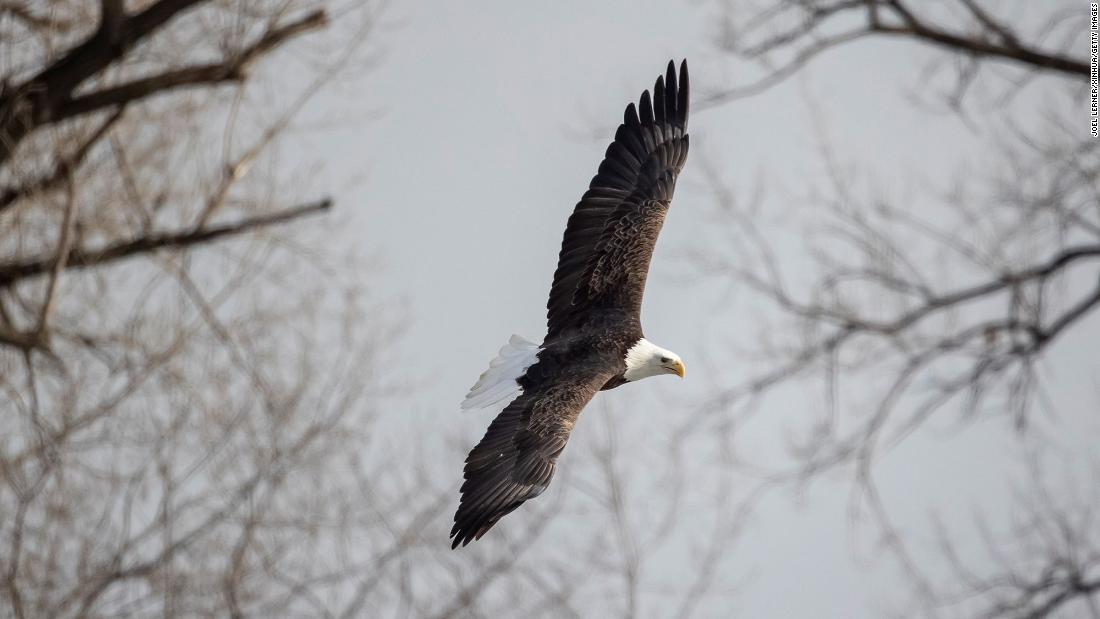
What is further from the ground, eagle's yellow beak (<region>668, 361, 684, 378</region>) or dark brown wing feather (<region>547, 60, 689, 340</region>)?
dark brown wing feather (<region>547, 60, 689, 340</region>)

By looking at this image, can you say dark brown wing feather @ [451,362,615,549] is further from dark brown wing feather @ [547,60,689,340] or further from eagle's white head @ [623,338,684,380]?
dark brown wing feather @ [547,60,689,340]

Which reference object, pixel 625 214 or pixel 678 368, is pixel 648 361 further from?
pixel 625 214

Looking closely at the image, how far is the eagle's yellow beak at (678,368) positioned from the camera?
820 centimetres

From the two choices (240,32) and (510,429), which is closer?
(510,429)

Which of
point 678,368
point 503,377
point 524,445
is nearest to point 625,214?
point 678,368

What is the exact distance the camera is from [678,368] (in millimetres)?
8273

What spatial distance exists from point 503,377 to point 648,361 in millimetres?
820

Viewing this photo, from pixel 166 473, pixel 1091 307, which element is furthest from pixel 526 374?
pixel 1091 307

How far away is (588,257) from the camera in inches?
325

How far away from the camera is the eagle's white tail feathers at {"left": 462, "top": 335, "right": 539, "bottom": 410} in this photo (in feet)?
24.6

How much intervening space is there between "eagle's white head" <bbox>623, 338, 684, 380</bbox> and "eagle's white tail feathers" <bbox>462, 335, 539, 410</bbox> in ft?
1.60

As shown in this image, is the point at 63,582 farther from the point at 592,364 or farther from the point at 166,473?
the point at 592,364

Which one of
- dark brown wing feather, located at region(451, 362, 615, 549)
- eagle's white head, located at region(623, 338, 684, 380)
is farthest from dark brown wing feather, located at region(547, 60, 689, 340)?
Result: dark brown wing feather, located at region(451, 362, 615, 549)

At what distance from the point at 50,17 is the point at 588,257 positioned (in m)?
5.80
